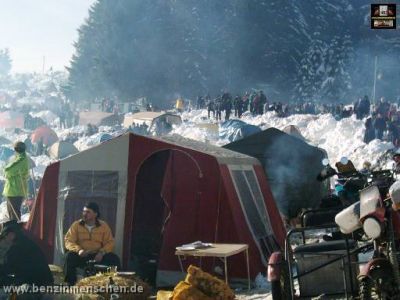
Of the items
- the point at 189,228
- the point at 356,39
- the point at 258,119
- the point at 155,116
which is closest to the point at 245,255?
the point at 189,228

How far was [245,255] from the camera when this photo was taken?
30.5 ft

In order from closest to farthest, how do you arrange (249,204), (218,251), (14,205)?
1. (218,251)
2. (249,204)
3. (14,205)

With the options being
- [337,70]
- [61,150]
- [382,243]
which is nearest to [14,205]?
[382,243]

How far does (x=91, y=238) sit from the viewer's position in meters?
9.21

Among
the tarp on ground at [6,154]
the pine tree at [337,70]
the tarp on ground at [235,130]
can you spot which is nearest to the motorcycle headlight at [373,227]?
the tarp on ground at [235,130]

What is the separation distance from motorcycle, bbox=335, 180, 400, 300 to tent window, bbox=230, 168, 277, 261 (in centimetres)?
437

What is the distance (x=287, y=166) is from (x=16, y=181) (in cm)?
688

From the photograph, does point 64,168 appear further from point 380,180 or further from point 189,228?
point 380,180

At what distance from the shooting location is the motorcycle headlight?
506cm

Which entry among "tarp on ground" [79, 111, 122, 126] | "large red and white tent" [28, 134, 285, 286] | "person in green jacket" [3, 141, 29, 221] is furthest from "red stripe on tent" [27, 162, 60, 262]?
"tarp on ground" [79, 111, 122, 126]

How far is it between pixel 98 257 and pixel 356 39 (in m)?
52.2

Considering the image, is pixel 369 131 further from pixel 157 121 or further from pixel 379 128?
pixel 157 121

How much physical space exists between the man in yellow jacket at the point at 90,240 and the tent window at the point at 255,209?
6.85 ft

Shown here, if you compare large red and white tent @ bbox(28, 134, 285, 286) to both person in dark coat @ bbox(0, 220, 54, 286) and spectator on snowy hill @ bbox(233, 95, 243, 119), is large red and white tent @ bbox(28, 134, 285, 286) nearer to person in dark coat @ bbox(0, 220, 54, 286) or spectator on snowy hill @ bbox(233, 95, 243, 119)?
person in dark coat @ bbox(0, 220, 54, 286)
